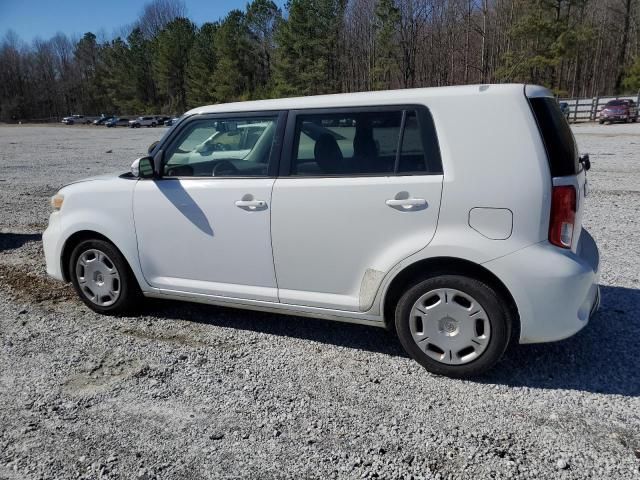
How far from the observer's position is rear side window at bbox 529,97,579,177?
3.05m

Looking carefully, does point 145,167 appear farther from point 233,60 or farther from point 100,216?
point 233,60

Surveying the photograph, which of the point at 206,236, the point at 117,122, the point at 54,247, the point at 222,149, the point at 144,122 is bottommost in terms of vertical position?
the point at 54,247

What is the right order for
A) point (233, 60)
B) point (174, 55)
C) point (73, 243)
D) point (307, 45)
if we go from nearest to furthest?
point (73, 243) < point (307, 45) < point (233, 60) < point (174, 55)

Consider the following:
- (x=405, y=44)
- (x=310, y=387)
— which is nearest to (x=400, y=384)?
(x=310, y=387)

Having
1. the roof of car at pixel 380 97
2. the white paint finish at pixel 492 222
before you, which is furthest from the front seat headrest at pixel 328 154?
the white paint finish at pixel 492 222

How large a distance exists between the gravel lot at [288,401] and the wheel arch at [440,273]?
1.52ft

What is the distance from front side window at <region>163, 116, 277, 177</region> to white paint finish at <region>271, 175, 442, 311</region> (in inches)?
14.3

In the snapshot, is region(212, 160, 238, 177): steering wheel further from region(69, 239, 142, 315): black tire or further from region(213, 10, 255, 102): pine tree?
region(213, 10, 255, 102): pine tree

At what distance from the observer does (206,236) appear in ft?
12.9

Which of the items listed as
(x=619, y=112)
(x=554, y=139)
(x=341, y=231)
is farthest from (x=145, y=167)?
(x=619, y=112)

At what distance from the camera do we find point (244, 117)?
155 inches

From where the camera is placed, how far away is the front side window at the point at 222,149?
3832mm

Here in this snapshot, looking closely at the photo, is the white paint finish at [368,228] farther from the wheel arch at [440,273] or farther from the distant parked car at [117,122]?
the distant parked car at [117,122]

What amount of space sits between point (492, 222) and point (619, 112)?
36.3m
